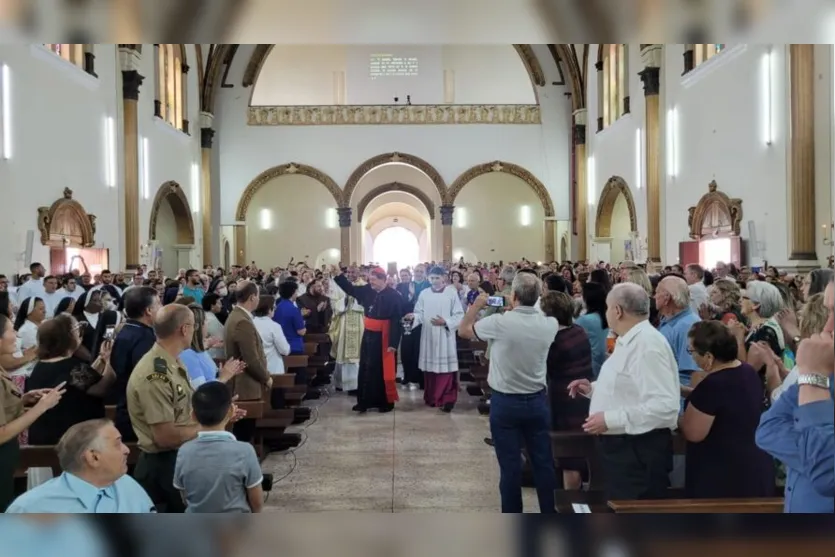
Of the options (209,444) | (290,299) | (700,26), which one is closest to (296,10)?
(700,26)

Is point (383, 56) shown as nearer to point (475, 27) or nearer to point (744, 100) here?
point (744, 100)

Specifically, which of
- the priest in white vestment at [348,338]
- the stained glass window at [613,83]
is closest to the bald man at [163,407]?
the priest in white vestment at [348,338]

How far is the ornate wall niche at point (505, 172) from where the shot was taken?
27.0 metres

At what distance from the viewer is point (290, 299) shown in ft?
30.0

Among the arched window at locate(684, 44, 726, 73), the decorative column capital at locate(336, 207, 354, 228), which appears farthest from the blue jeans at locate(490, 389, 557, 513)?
the decorative column capital at locate(336, 207, 354, 228)

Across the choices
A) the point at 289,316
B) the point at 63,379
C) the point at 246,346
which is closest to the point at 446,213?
the point at 289,316

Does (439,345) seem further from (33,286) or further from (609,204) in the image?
(609,204)

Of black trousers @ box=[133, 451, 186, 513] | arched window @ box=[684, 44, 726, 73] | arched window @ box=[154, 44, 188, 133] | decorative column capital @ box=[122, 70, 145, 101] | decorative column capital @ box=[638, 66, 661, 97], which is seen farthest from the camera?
arched window @ box=[154, 44, 188, 133]

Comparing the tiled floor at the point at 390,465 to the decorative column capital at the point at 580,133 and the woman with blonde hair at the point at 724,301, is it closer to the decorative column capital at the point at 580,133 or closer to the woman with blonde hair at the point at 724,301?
the woman with blonde hair at the point at 724,301

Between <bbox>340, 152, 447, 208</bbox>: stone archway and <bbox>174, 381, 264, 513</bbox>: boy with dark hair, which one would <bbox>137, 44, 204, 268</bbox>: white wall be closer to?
<bbox>340, 152, 447, 208</bbox>: stone archway

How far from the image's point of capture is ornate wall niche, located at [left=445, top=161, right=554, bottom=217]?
27.0m

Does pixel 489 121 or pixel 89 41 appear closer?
pixel 89 41

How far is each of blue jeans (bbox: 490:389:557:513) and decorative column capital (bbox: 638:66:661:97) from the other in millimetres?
16566

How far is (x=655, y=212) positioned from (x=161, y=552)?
2042 cm
